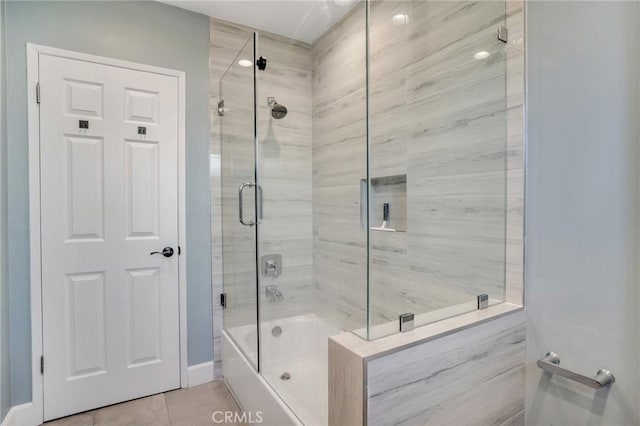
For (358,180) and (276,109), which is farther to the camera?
(276,109)

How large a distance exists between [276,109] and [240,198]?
762 millimetres

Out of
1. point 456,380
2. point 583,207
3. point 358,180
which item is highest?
point 358,180

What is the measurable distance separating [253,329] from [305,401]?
2.01ft

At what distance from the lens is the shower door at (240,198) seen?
206cm

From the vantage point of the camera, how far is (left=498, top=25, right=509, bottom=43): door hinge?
1.39 metres

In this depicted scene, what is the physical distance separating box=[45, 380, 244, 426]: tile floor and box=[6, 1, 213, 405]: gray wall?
227mm

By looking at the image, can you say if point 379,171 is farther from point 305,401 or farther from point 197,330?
point 197,330

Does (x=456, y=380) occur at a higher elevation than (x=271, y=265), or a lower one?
lower

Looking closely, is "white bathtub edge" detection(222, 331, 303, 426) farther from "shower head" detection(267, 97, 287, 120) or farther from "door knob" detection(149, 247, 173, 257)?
"shower head" detection(267, 97, 287, 120)

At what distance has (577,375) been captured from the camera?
112cm

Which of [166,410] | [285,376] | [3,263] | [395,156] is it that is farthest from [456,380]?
[3,263]

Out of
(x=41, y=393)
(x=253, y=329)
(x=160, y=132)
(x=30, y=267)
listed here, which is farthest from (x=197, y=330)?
(x=160, y=132)

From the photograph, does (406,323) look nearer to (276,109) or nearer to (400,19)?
(400,19)

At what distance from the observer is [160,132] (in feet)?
6.84
